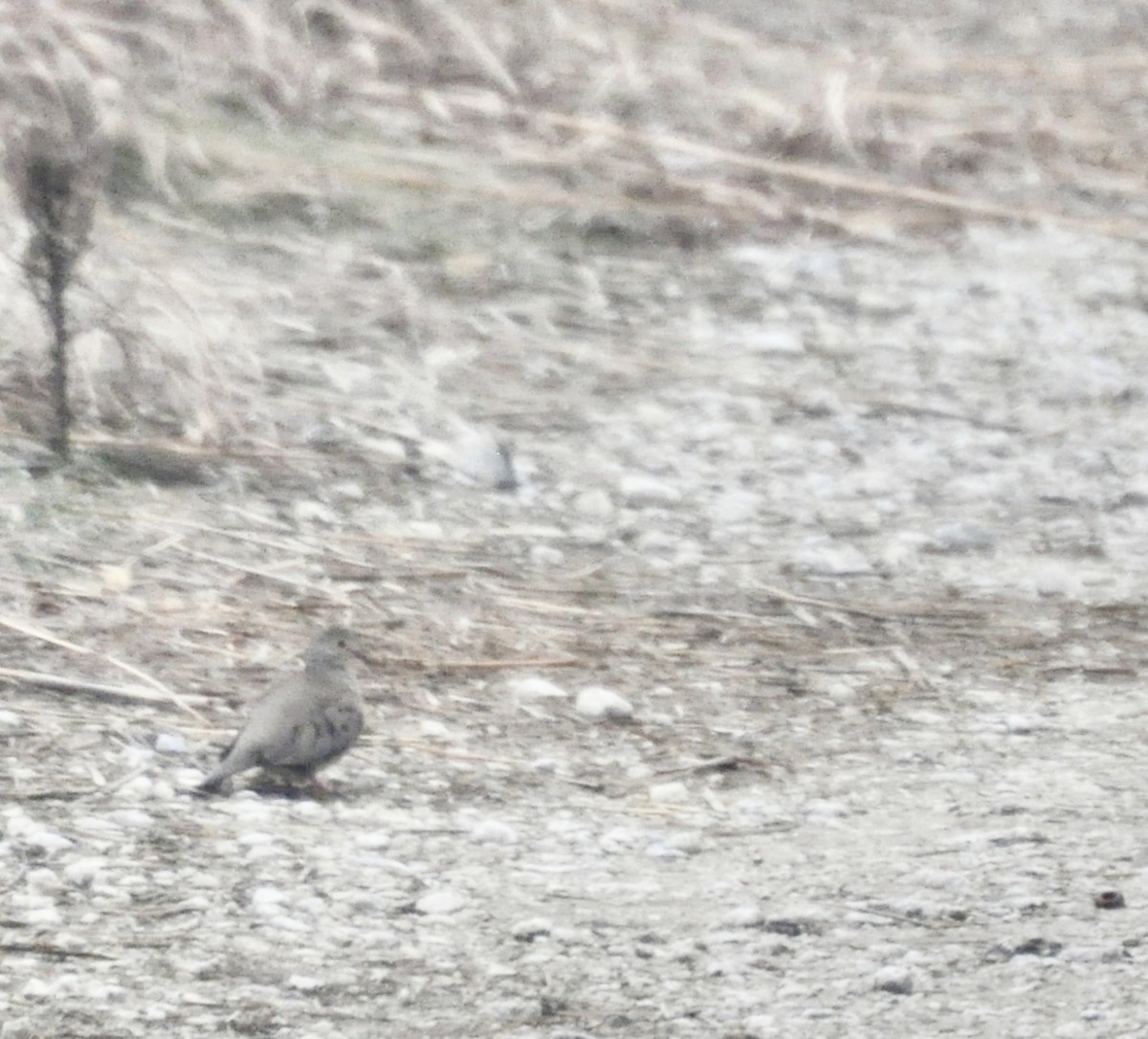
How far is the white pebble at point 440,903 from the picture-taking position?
379 centimetres

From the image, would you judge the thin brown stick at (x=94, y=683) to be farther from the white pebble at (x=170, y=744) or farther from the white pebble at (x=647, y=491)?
the white pebble at (x=647, y=491)

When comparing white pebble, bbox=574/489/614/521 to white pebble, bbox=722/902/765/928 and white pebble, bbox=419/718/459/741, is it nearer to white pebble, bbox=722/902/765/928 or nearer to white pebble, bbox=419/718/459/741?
white pebble, bbox=419/718/459/741

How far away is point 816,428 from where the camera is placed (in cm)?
666

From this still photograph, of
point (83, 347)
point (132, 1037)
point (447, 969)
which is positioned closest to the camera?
point (132, 1037)

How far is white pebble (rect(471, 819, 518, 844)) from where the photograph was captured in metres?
4.11

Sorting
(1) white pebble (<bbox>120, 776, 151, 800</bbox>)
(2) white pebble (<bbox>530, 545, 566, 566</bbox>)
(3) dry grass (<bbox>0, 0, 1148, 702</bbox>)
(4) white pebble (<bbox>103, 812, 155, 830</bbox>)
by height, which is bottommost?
(4) white pebble (<bbox>103, 812, 155, 830</bbox>)

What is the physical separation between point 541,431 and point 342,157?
2.12 meters

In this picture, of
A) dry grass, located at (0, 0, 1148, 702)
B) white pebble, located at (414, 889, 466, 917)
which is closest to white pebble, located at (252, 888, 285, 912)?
white pebble, located at (414, 889, 466, 917)

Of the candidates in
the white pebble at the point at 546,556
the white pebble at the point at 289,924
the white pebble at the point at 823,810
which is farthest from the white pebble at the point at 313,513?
the white pebble at the point at 289,924

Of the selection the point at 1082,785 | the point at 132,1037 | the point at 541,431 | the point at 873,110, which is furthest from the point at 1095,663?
the point at 873,110

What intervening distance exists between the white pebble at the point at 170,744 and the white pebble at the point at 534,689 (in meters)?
0.71

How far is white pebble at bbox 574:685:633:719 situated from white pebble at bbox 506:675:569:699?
6 centimetres

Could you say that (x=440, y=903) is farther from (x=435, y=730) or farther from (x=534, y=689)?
(x=534, y=689)

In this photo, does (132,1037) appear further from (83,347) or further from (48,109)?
(48,109)
